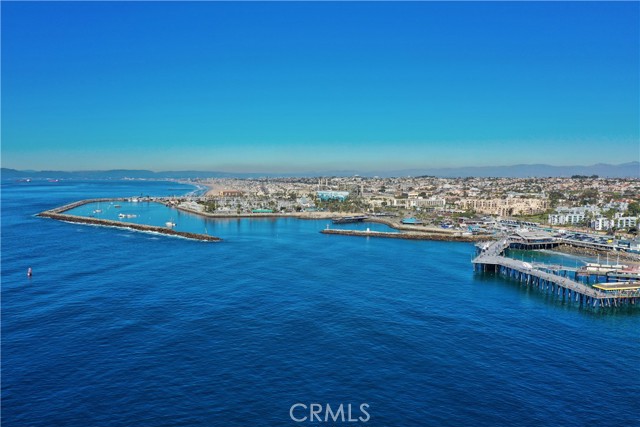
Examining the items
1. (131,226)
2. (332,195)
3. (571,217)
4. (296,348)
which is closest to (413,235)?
(571,217)

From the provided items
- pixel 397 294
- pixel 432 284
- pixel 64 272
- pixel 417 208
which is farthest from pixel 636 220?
pixel 64 272

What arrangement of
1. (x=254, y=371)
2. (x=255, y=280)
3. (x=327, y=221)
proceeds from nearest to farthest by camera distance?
(x=254, y=371)
(x=255, y=280)
(x=327, y=221)

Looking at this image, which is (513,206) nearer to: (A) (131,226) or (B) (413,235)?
(B) (413,235)

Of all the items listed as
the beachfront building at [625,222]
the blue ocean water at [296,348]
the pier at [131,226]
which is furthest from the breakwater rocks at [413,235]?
the beachfront building at [625,222]

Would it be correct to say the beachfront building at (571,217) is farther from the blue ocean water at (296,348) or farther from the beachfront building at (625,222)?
the blue ocean water at (296,348)

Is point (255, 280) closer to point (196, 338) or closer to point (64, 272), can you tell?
point (196, 338)

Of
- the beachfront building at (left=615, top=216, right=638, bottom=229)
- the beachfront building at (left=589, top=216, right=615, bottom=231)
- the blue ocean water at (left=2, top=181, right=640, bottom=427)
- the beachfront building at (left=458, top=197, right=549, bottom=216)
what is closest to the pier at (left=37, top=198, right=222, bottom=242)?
the blue ocean water at (left=2, top=181, right=640, bottom=427)

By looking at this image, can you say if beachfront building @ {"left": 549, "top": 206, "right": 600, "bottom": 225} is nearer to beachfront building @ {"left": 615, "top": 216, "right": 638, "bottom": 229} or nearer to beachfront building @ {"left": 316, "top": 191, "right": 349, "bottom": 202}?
beachfront building @ {"left": 615, "top": 216, "right": 638, "bottom": 229}
